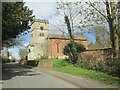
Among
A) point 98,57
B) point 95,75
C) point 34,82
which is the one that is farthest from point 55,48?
point 34,82

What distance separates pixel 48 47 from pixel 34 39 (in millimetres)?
7045

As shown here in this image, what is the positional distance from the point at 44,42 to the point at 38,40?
2551 mm

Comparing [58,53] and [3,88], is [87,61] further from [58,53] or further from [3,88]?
[58,53]

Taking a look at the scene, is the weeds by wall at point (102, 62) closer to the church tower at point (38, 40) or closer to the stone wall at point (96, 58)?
the stone wall at point (96, 58)

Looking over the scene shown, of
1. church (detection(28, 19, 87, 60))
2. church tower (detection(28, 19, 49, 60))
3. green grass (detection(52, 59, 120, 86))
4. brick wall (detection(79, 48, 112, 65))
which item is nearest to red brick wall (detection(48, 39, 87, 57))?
church (detection(28, 19, 87, 60))

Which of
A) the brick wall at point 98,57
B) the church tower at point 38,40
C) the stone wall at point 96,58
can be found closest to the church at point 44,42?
the church tower at point 38,40

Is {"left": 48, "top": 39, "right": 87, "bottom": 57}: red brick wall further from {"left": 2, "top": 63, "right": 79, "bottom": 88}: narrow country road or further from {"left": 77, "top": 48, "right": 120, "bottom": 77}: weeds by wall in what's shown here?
{"left": 2, "top": 63, "right": 79, "bottom": 88}: narrow country road

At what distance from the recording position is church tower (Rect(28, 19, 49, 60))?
262ft

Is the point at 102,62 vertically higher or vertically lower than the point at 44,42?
lower

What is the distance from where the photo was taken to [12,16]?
85.2ft

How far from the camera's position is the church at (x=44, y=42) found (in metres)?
77.6

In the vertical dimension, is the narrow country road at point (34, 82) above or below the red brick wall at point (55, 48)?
below

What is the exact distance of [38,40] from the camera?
8125cm

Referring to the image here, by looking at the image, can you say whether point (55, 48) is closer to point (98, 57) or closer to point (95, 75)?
point (98, 57)
